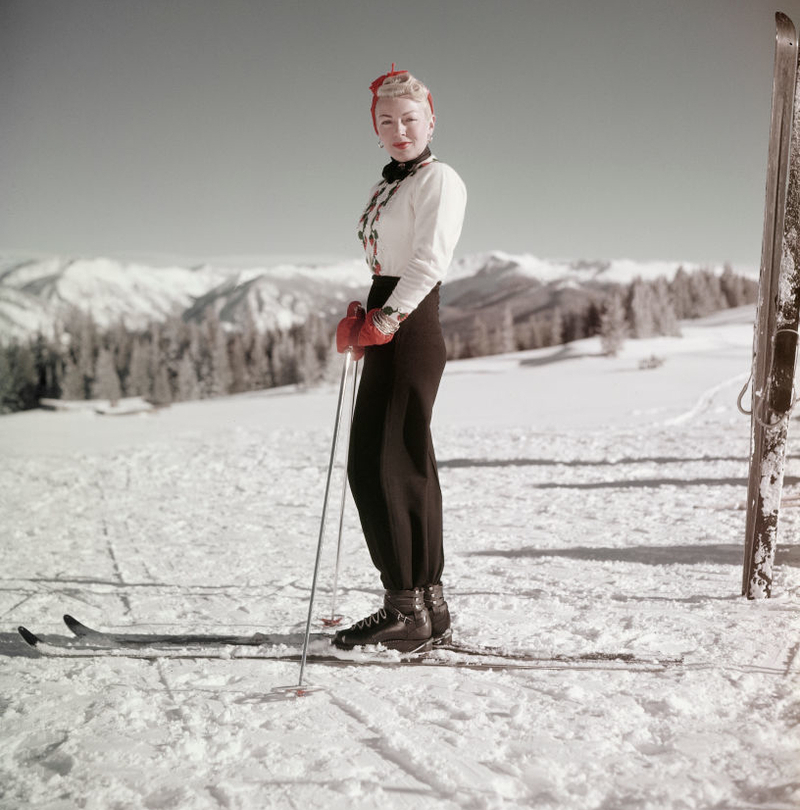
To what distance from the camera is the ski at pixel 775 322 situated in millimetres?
2178

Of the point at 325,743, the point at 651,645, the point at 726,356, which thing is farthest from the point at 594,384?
the point at 325,743

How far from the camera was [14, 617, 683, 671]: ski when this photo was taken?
185cm

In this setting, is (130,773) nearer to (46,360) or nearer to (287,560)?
(287,560)

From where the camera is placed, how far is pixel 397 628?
1944 millimetres

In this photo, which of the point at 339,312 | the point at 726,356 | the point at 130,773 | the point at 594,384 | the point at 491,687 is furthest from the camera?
the point at 339,312

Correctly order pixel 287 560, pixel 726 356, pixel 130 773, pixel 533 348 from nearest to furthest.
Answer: pixel 130 773 → pixel 287 560 → pixel 726 356 → pixel 533 348

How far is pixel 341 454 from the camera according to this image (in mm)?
6285

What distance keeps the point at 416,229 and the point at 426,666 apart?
1.04 m

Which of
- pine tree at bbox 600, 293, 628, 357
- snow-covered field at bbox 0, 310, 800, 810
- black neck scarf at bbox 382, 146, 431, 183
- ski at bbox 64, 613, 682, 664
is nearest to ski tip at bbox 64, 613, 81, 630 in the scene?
ski at bbox 64, 613, 682, 664

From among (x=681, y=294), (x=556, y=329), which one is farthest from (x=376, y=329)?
(x=681, y=294)

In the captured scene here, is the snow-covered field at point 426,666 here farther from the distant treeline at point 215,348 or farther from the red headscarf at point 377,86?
the distant treeline at point 215,348

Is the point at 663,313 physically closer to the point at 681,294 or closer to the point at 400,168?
the point at 681,294

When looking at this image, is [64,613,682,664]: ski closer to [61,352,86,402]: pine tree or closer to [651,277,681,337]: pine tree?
[61,352,86,402]: pine tree

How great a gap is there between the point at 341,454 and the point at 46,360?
323 inches
